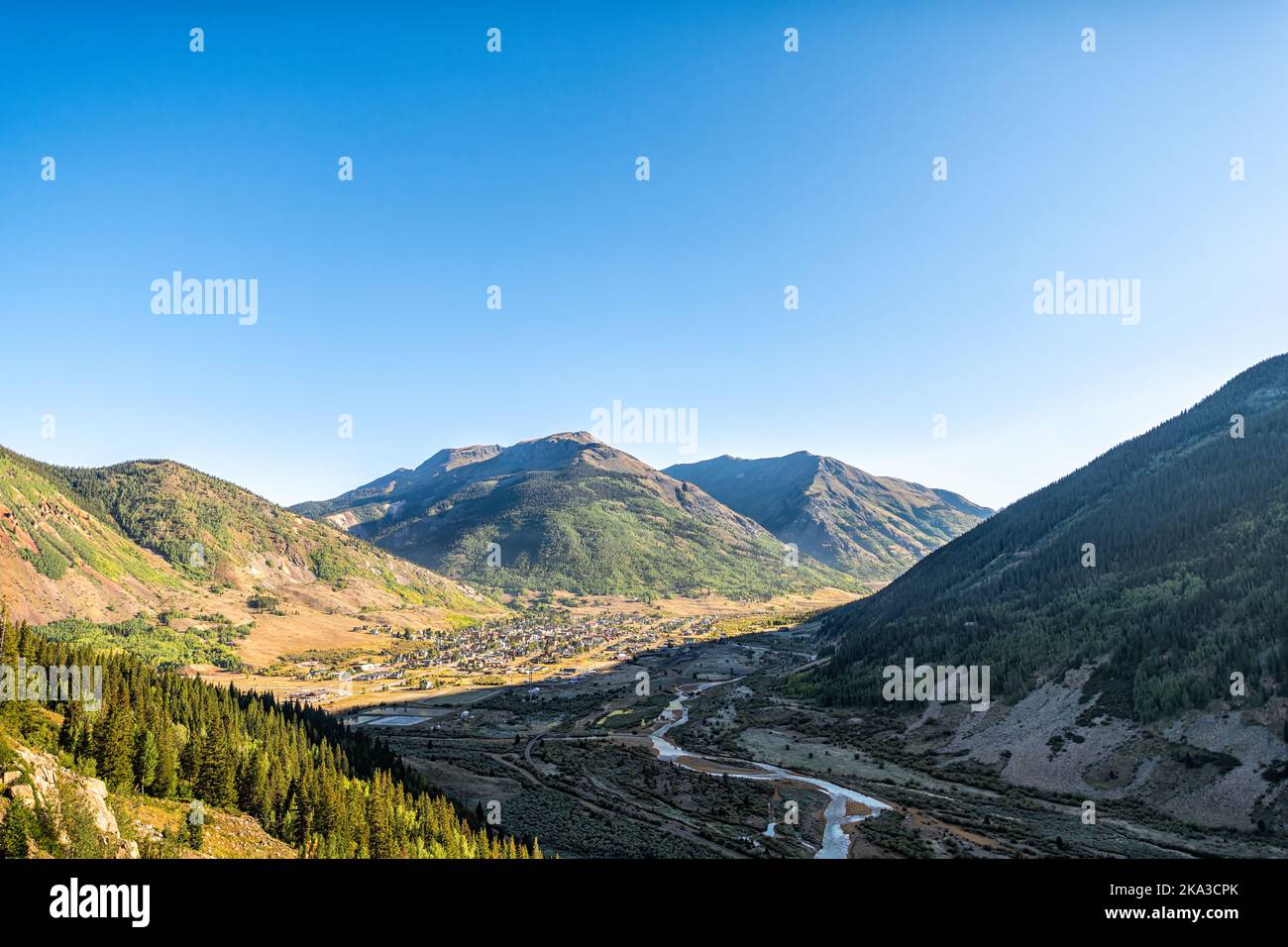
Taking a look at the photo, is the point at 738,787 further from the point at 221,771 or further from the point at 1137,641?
the point at 1137,641

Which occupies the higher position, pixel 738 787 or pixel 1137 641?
pixel 1137 641

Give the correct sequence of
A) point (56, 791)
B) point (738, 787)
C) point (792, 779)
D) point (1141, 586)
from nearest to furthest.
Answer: point (56, 791), point (738, 787), point (792, 779), point (1141, 586)

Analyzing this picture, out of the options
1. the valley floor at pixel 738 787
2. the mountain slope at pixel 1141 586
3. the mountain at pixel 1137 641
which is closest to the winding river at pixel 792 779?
the valley floor at pixel 738 787

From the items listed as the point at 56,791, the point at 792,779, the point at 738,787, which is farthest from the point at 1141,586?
the point at 56,791

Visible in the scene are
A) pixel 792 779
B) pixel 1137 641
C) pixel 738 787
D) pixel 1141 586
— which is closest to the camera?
pixel 738 787

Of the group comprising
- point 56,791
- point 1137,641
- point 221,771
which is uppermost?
point 56,791

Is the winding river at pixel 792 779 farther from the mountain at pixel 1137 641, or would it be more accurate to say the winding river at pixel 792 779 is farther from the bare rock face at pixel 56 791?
the bare rock face at pixel 56 791
